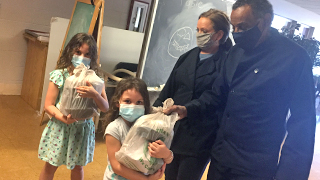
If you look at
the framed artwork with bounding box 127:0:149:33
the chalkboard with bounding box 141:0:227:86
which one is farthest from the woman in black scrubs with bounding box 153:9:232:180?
the framed artwork with bounding box 127:0:149:33

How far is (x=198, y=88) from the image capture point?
1422mm

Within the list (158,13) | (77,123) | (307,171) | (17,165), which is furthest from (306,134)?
(17,165)

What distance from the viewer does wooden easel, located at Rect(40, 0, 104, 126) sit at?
2534 millimetres

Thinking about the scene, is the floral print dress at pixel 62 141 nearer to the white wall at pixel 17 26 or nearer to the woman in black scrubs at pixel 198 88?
the woman in black scrubs at pixel 198 88

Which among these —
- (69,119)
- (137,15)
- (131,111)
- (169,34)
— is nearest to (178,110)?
(131,111)

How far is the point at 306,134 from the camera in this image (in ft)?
3.24

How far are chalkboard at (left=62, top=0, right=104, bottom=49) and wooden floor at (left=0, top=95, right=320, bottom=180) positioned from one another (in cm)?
108

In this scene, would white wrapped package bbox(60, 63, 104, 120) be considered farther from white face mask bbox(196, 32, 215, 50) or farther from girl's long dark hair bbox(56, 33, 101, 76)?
white face mask bbox(196, 32, 215, 50)

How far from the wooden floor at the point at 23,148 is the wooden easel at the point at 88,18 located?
3.26 feet

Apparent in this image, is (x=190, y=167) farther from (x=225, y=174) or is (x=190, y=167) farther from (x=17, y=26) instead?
(x=17, y=26)

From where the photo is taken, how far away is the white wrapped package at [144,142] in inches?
39.5

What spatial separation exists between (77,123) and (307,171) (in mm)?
1259

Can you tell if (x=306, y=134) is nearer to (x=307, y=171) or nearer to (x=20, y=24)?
(x=307, y=171)

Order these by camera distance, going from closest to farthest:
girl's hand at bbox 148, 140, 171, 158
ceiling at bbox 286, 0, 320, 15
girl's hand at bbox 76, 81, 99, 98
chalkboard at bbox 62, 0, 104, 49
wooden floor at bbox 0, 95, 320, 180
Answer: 1. girl's hand at bbox 148, 140, 171, 158
2. girl's hand at bbox 76, 81, 99, 98
3. wooden floor at bbox 0, 95, 320, 180
4. chalkboard at bbox 62, 0, 104, 49
5. ceiling at bbox 286, 0, 320, 15
